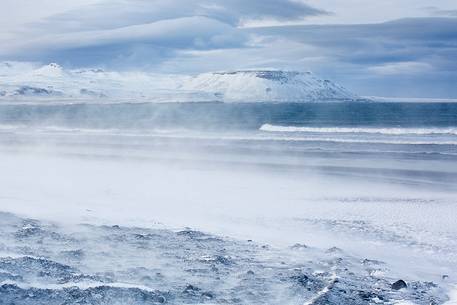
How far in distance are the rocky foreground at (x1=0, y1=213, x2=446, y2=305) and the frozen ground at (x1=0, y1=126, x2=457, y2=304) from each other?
0.03 m

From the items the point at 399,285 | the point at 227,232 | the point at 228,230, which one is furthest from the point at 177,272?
the point at 228,230

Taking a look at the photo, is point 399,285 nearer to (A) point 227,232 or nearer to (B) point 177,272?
(B) point 177,272

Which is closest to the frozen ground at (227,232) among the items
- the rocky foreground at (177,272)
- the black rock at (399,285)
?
the rocky foreground at (177,272)

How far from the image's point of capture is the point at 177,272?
403 inches

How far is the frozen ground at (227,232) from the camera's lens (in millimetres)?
9375

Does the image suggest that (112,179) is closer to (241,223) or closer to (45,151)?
(241,223)

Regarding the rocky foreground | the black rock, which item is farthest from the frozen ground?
the black rock

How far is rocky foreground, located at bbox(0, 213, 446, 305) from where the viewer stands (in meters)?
8.87

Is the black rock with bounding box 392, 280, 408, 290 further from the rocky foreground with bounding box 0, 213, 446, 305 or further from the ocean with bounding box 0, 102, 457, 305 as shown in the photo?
the ocean with bounding box 0, 102, 457, 305

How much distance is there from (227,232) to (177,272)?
14.3 ft

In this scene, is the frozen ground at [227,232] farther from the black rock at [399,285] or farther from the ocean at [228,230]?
the black rock at [399,285]

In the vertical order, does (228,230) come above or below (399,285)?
below

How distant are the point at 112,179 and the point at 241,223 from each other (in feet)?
34.5

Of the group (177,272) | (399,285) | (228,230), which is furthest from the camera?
(228,230)
